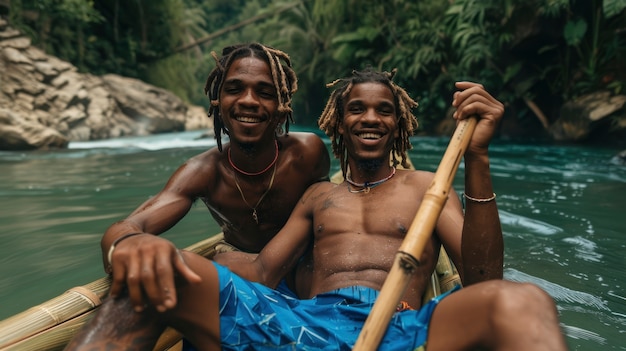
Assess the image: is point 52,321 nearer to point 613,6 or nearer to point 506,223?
point 506,223

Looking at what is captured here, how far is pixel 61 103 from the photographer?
10453 mm

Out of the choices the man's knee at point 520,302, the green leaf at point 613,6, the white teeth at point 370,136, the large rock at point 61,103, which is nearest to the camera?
the man's knee at point 520,302

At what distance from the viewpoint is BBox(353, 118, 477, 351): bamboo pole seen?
1.09 m

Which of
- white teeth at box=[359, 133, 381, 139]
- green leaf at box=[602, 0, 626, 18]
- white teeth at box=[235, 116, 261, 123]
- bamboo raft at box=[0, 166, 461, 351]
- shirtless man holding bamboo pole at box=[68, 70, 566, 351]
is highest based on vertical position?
green leaf at box=[602, 0, 626, 18]

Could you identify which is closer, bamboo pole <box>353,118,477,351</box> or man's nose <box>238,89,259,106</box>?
bamboo pole <box>353,118,477,351</box>

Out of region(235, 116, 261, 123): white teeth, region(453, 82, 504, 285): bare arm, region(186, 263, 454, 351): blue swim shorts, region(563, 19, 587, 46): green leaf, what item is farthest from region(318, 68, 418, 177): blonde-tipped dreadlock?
region(563, 19, 587, 46): green leaf

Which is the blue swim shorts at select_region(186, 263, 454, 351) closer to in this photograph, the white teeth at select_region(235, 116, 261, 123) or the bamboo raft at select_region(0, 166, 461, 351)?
the bamboo raft at select_region(0, 166, 461, 351)

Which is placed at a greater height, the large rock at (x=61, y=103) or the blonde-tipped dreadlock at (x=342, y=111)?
the blonde-tipped dreadlock at (x=342, y=111)

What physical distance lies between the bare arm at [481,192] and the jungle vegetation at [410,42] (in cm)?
699

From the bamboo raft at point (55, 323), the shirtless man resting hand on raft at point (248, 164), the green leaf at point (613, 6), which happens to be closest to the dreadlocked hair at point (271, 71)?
the shirtless man resting hand on raft at point (248, 164)

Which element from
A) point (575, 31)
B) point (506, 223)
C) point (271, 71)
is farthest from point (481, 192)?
point (575, 31)

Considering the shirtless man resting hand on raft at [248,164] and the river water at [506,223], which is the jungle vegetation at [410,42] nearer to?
the river water at [506,223]

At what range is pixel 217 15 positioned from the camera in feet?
111

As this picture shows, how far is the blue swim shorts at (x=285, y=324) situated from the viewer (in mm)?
1303
